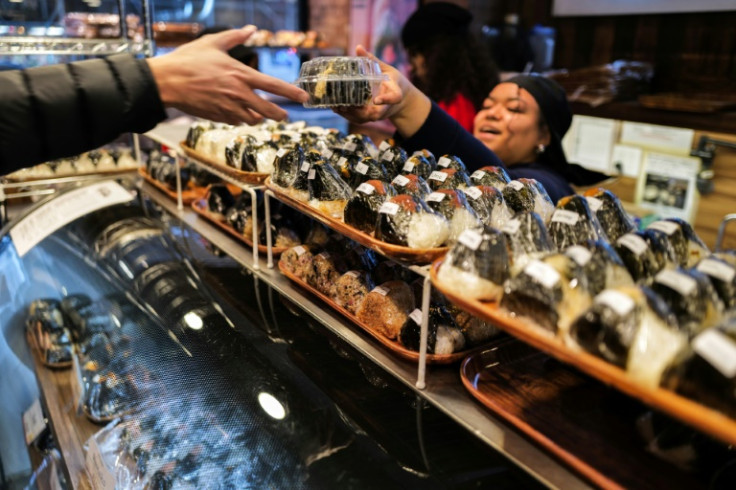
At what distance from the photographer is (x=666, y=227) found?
1.02 meters

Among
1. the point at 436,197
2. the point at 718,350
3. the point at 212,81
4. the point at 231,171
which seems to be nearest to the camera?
the point at 718,350

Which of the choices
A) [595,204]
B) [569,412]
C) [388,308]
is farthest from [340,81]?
[569,412]

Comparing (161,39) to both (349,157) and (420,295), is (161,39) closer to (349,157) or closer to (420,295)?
(349,157)

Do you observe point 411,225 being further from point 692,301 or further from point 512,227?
point 692,301

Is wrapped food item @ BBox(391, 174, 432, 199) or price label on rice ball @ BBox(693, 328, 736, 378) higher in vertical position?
wrapped food item @ BBox(391, 174, 432, 199)

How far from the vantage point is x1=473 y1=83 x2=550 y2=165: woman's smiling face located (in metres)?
2.15

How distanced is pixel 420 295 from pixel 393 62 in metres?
4.36

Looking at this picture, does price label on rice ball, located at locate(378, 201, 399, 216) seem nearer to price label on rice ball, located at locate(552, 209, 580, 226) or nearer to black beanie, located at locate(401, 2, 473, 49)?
price label on rice ball, located at locate(552, 209, 580, 226)

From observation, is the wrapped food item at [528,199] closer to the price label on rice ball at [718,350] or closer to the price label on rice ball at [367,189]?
the price label on rice ball at [367,189]

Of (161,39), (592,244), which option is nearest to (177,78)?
(592,244)

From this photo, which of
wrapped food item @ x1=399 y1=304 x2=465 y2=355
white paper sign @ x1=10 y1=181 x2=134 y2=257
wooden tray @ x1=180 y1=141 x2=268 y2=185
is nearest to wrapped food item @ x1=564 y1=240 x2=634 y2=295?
wrapped food item @ x1=399 y1=304 x2=465 y2=355

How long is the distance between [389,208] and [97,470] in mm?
806

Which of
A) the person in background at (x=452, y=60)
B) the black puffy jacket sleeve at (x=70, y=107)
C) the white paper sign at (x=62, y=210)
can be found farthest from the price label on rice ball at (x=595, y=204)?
the person in background at (x=452, y=60)

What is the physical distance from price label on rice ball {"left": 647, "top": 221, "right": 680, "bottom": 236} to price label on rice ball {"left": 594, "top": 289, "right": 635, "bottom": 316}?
12.6 inches
